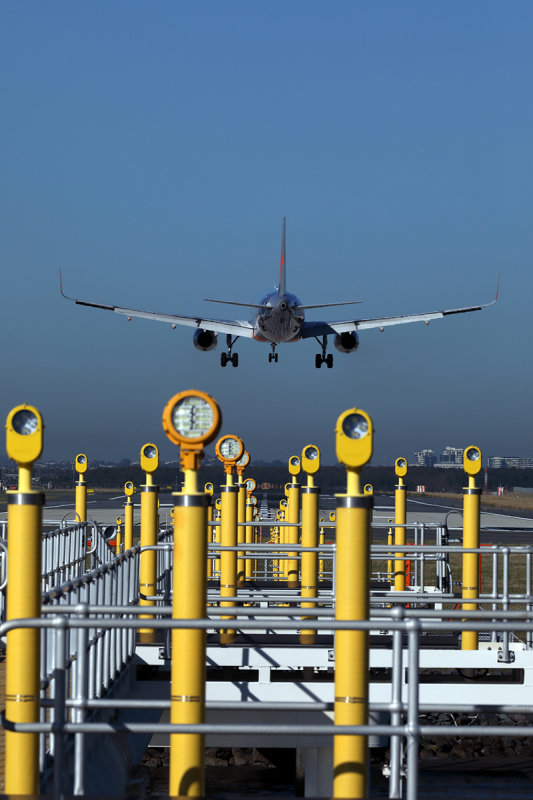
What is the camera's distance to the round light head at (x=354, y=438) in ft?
17.8

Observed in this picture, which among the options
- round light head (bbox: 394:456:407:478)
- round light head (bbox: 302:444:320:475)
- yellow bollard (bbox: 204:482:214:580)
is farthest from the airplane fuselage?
round light head (bbox: 302:444:320:475)

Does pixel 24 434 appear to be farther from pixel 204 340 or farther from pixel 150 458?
pixel 204 340

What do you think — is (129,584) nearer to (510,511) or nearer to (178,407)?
(178,407)

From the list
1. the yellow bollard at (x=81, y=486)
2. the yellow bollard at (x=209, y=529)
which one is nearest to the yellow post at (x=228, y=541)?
the yellow bollard at (x=209, y=529)

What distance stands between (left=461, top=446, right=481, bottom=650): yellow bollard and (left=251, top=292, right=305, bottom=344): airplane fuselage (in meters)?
30.2

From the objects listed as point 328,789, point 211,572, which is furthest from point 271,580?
point 328,789

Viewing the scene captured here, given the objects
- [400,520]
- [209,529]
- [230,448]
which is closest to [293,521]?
[400,520]

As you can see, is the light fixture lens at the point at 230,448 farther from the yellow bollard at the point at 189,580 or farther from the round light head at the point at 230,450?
the yellow bollard at the point at 189,580

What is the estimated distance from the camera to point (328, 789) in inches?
521

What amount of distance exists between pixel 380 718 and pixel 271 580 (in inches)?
358

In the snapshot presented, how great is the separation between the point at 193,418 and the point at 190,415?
0.02m

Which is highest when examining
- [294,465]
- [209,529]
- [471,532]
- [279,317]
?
[279,317]

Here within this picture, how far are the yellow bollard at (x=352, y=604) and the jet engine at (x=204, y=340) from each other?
40.5 meters

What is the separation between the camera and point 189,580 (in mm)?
5297
